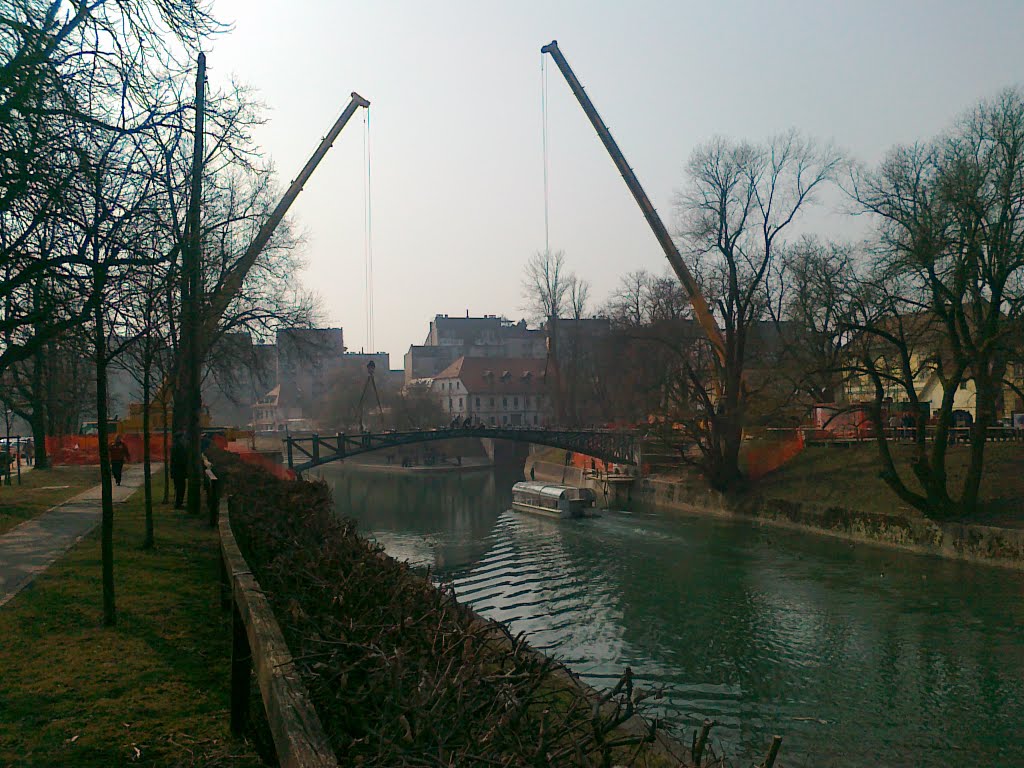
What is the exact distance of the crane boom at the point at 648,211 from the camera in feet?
139

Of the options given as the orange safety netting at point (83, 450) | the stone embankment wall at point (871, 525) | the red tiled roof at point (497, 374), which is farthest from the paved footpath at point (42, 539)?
the red tiled roof at point (497, 374)

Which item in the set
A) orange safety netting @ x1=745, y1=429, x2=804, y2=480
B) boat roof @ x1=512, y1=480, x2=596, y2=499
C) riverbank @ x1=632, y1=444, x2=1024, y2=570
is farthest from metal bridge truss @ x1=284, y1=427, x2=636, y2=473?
orange safety netting @ x1=745, y1=429, x2=804, y2=480

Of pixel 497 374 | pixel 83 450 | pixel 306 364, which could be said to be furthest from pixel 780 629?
pixel 497 374

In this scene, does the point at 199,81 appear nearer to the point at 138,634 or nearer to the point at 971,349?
the point at 138,634

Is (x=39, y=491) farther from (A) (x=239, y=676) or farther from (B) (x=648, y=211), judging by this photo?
(B) (x=648, y=211)

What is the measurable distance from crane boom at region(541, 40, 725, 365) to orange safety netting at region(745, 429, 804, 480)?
4114 mm

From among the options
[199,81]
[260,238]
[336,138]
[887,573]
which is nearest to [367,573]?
[199,81]

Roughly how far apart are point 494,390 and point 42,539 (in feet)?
253

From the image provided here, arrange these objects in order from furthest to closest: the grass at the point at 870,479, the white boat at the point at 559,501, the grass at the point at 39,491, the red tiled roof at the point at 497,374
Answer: the red tiled roof at the point at 497,374 < the white boat at the point at 559,501 < the grass at the point at 870,479 < the grass at the point at 39,491

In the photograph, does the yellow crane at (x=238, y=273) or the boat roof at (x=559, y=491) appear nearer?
the yellow crane at (x=238, y=273)

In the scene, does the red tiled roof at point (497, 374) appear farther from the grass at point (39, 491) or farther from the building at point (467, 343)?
the grass at point (39, 491)

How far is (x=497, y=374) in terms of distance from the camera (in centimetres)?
9181

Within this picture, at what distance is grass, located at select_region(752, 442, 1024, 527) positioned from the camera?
2569 cm

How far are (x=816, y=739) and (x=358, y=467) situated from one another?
6227 centimetres
